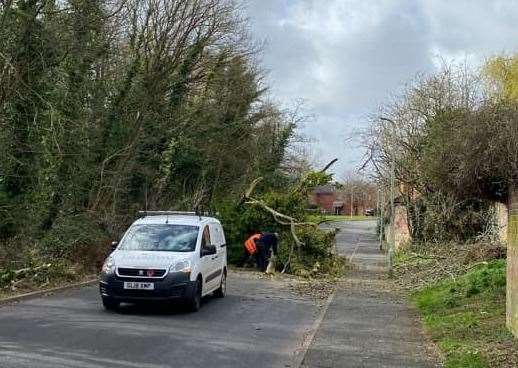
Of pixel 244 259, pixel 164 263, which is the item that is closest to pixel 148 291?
pixel 164 263

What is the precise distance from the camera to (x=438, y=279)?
20.6m

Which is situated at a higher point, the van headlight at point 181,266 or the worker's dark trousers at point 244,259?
the van headlight at point 181,266

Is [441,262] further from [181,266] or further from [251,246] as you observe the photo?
[181,266]

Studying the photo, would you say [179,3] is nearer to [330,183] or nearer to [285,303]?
[330,183]

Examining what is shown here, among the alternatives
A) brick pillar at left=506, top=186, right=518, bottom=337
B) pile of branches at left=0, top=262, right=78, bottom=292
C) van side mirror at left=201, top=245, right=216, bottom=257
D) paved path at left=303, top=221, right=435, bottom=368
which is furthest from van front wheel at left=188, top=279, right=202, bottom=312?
brick pillar at left=506, top=186, right=518, bottom=337

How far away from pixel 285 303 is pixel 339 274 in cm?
892

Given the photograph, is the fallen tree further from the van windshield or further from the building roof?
the van windshield

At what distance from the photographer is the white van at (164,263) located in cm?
1359

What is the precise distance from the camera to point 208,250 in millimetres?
15352

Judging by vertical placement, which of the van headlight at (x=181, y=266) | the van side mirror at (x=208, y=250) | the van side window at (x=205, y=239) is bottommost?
the van headlight at (x=181, y=266)

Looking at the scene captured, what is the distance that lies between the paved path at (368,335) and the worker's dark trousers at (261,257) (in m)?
5.52

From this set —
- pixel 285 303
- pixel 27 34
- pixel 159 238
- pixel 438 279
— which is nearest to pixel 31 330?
pixel 159 238

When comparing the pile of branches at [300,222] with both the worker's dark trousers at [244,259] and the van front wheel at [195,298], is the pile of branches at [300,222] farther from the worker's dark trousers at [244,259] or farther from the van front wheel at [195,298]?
the van front wheel at [195,298]

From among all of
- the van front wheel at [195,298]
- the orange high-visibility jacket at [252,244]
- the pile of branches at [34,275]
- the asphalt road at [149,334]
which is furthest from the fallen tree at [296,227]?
the van front wheel at [195,298]
